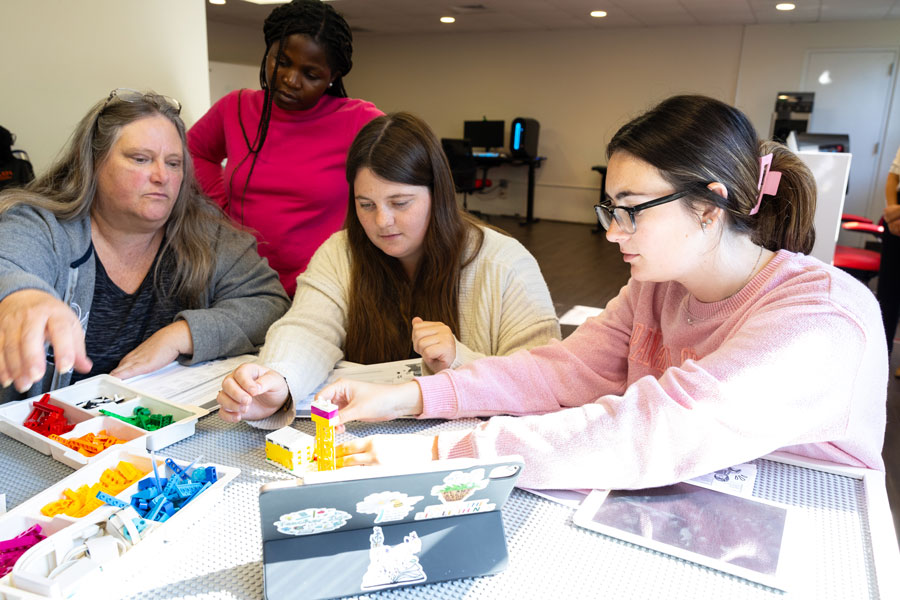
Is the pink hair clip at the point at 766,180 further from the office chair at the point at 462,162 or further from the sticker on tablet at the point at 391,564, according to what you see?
the office chair at the point at 462,162

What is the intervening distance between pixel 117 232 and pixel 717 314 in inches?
50.4

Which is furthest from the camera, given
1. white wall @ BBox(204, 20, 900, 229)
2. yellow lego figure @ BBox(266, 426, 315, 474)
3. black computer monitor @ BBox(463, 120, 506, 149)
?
black computer monitor @ BBox(463, 120, 506, 149)

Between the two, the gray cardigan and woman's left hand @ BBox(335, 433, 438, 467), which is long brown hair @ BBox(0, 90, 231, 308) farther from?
woman's left hand @ BBox(335, 433, 438, 467)

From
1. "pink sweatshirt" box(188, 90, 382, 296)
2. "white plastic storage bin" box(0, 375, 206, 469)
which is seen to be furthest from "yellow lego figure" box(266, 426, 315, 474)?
"pink sweatshirt" box(188, 90, 382, 296)

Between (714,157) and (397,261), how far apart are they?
799 mm

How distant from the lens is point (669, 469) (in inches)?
32.7

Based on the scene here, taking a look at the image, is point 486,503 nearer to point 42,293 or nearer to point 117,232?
point 42,293

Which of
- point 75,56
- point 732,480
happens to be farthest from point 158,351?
point 75,56

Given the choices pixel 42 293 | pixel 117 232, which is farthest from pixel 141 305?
pixel 42 293

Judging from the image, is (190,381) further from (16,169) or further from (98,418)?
(16,169)

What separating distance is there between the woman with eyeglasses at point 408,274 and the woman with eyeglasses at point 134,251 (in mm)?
207

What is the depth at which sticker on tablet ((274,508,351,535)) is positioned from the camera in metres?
0.67

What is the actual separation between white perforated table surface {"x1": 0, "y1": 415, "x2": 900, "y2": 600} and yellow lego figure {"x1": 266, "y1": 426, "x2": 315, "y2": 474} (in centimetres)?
2

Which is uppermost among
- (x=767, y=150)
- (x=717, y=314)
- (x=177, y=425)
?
(x=767, y=150)
